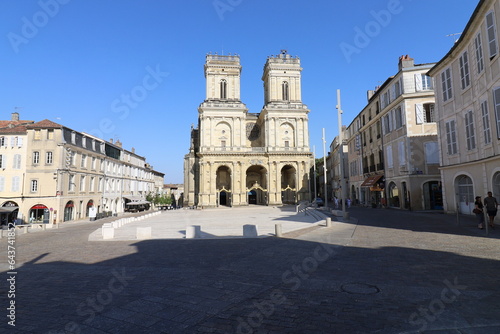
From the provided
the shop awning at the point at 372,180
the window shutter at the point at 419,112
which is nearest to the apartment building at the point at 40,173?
the shop awning at the point at 372,180

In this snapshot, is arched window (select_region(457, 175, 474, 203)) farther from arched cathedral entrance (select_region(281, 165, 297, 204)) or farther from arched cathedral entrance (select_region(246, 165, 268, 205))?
arched cathedral entrance (select_region(246, 165, 268, 205))

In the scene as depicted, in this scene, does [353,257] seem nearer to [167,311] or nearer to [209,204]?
[167,311]

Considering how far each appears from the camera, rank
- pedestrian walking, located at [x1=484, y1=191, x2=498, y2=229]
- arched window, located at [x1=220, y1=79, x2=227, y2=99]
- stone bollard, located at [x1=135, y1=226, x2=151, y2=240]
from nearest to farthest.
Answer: pedestrian walking, located at [x1=484, y1=191, x2=498, y2=229]
stone bollard, located at [x1=135, y1=226, x2=151, y2=240]
arched window, located at [x1=220, y1=79, x2=227, y2=99]

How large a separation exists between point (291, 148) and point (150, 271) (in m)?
42.1

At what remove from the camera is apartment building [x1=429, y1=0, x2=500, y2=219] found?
13227mm

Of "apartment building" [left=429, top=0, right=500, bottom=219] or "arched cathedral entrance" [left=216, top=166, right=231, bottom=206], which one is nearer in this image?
"apartment building" [left=429, top=0, right=500, bottom=219]

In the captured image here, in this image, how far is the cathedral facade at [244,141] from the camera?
45875mm

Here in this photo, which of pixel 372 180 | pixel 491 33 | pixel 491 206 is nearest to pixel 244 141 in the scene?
pixel 372 180

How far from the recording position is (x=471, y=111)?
51.7 feet

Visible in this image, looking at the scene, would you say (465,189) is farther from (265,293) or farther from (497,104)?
(265,293)

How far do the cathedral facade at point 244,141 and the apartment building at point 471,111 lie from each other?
27.9 m

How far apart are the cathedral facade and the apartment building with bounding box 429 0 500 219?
A: 91.6ft

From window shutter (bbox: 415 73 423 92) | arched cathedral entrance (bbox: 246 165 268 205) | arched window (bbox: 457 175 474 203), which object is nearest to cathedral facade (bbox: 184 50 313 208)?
arched cathedral entrance (bbox: 246 165 268 205)

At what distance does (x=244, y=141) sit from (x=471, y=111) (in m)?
34.6
